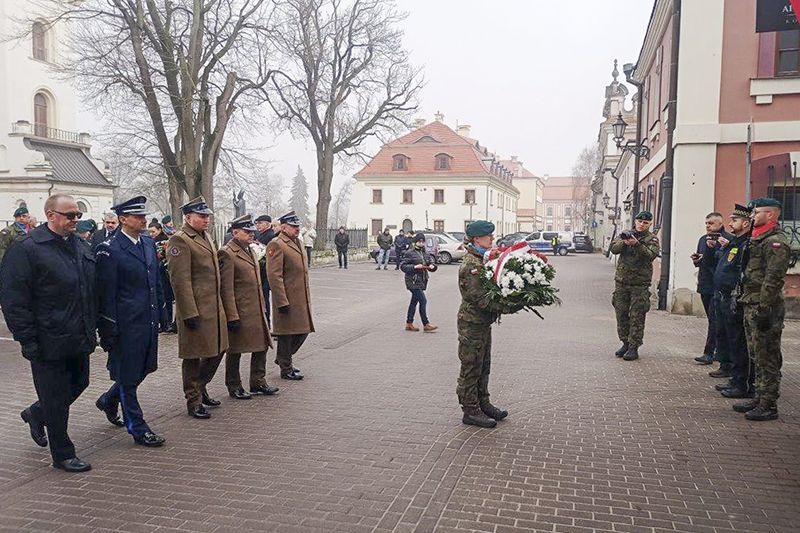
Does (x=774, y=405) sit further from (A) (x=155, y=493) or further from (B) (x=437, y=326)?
(B) (x=437, y=326)

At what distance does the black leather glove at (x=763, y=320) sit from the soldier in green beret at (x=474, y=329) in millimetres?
2644

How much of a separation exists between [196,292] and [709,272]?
23.0 feet

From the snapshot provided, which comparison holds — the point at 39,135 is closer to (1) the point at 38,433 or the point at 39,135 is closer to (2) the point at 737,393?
(1) the point at 38,433

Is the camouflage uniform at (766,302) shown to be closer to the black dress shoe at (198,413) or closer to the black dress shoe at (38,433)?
the black dress shoe at (198,413)

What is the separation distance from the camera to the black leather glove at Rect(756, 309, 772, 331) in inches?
254

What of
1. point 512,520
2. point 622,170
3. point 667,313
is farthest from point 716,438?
point 622,170

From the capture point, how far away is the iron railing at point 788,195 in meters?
13.2

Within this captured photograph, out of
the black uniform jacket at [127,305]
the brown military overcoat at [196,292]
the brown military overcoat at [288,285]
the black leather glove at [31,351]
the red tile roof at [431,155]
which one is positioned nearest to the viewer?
the black leather glove at [31,351]

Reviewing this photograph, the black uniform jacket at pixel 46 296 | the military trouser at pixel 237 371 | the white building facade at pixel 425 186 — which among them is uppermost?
the white building facade at pixel 425 186

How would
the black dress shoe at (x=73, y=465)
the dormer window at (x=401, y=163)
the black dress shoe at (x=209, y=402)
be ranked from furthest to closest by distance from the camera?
1. the dormer window at (x=401, y=163)
2. the black dress shoe at (x=209, y=402)
3. the black dress shoe at (x=73, y=465)

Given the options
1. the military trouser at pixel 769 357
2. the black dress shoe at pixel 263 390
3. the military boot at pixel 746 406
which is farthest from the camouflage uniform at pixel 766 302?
the black dress shoe at pixel 263 390

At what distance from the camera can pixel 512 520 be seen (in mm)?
4250

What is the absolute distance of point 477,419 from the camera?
623 cm

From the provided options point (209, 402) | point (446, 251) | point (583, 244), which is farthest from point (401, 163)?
point (209, 402)
